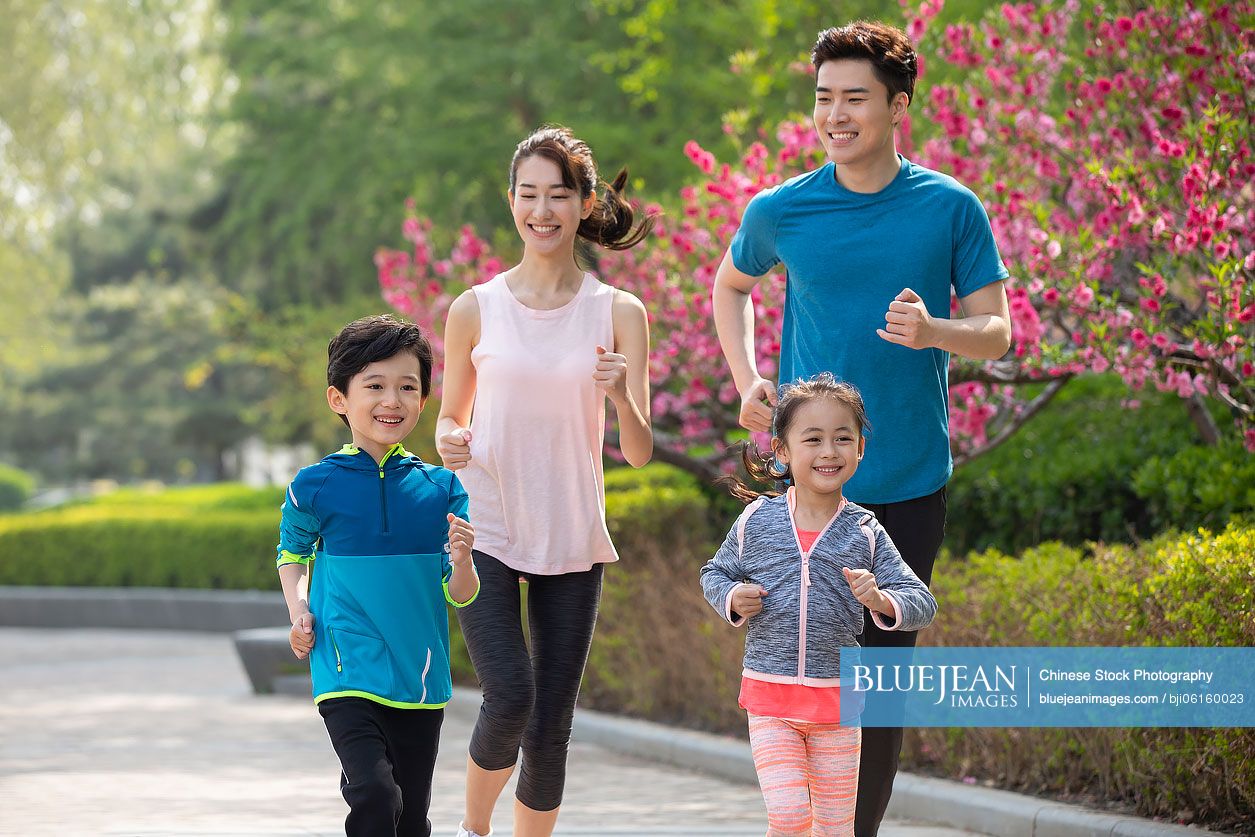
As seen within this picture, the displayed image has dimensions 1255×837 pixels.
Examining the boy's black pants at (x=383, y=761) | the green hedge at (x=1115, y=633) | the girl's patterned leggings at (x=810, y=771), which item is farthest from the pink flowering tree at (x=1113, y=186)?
the boy's black pants at (x=383, y=761)

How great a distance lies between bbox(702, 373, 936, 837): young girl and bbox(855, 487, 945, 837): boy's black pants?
0.54ft

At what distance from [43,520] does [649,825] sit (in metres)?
17.1

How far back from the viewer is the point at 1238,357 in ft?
23.0

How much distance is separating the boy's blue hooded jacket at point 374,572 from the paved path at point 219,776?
240 centimetres

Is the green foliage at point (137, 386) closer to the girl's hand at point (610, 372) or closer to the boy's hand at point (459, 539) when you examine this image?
the girl's hand at point (610, 372)

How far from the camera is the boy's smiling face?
441 cm

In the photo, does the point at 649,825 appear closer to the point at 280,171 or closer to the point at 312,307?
the point at 280,171

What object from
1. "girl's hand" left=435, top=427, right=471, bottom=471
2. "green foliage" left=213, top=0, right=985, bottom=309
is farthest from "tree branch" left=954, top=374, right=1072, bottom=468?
"green foliage" left=213, top=0, right=985, bottom=309

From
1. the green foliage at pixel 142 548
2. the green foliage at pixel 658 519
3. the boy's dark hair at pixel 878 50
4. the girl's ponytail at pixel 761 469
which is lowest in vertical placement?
the green foliage at pixel 142 548

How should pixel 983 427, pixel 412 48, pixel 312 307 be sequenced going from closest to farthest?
pixel 983 427
pixel 412 48
pixel 312 307

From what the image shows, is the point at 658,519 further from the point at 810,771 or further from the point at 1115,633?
the point at 810,771

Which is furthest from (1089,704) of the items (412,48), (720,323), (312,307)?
(312,307)

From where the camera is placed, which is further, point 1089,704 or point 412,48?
point 412,48

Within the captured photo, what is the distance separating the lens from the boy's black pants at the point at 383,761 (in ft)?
13.5
